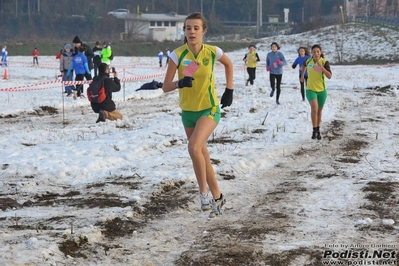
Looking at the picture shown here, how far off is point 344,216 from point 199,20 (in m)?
2.37

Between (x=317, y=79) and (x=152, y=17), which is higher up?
(x=152, y=17)

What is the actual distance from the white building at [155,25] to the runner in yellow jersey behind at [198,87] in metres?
88.0

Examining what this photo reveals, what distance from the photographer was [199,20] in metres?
6.12

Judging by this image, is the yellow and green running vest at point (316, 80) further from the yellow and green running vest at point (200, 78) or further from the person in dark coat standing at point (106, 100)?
the yellow and green running vest at point (200, 78)

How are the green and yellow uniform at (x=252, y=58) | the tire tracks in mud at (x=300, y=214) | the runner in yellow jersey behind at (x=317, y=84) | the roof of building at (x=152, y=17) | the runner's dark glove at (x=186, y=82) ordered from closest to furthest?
the tire tracks in mud at (x=300, y=214)
the runner's dark glove at (x=186, y=82)
the runner in yellow jersey behind at (x=317, y=84)
the green and yellow uniform at (x=252, y=58)
the roof of building at (x=152, y=17)

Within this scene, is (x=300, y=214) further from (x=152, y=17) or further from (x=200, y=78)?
(x=152, y=17)

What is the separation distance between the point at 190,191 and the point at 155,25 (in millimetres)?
92327

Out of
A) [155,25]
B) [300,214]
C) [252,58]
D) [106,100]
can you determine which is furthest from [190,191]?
[155,25]

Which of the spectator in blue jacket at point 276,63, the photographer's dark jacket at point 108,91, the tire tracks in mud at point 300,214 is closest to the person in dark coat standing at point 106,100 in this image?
the photographer's dark jacket at point 108,91

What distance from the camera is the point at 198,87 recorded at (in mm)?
6156

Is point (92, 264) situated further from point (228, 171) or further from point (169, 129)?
point (169, 129)

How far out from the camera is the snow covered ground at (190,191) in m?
5.14

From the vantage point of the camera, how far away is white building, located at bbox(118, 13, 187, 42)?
A: 309ft

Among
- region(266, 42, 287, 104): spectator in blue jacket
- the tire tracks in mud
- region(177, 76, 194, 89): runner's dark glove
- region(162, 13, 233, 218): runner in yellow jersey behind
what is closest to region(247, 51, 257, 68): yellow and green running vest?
region(266, 42, 287, 104): spectator in blue jacket
